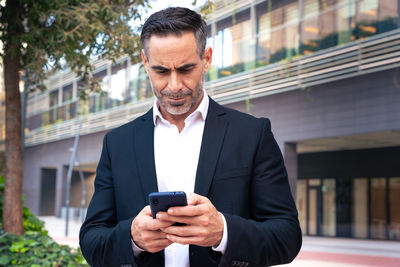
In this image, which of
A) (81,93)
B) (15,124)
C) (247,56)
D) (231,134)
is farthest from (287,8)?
(231,134)

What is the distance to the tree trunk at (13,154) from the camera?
6.21 metres

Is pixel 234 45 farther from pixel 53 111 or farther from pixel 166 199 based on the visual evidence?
pixel 53 111

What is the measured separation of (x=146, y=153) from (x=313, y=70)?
1220cm

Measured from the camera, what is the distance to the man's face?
1757 mm

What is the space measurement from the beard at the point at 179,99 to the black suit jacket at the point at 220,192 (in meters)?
0.12

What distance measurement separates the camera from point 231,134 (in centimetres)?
188

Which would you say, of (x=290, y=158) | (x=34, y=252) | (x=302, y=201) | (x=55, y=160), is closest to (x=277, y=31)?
(x=290, y=158)

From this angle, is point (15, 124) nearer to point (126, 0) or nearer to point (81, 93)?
point (81, 93)

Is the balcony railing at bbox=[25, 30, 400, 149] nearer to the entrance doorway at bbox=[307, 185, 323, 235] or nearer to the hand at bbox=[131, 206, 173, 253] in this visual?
the entrance doorway at bbox=[307, 185, 323, 235]

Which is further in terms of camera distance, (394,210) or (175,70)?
(394,210)

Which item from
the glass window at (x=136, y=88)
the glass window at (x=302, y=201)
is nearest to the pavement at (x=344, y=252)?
the glass window at (x=302, y=201)

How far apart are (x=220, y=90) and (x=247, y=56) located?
124 centimetres

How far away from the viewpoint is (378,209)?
18.5 meters

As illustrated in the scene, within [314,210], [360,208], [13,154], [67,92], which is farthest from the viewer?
[67,92]
